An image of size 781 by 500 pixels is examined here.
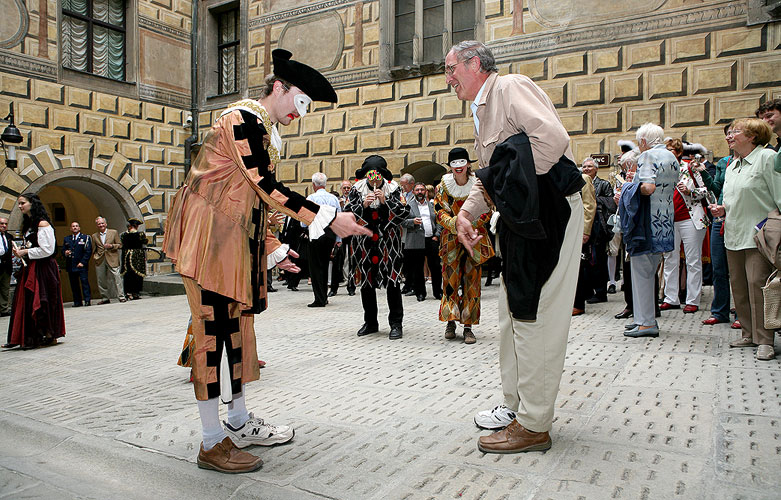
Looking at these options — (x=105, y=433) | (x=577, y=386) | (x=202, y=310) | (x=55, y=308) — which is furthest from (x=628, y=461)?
(x=55, y=308)

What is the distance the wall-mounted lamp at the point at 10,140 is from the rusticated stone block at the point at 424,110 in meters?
8.14

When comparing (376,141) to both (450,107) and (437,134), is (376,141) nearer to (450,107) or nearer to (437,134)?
(437,134)

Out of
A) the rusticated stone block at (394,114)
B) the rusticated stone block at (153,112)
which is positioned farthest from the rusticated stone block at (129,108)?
the rusticated stone block at (394,114)

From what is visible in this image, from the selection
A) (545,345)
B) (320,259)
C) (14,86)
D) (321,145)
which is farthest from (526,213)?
(14,86)

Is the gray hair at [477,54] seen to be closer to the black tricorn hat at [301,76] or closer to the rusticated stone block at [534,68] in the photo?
the black tricorn hat at [301,76]

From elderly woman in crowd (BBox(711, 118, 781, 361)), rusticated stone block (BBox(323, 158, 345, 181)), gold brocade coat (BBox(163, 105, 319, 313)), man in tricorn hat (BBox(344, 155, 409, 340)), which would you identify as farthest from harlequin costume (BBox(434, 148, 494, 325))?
rusticated stone block (BBox(323, 158, 345, 181))

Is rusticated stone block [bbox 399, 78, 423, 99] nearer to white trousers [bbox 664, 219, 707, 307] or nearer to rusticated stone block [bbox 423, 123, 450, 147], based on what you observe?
rusticated stone block [bbox 423, 123, 450, 147]

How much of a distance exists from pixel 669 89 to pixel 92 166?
41.4 feet

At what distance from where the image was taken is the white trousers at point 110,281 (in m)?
12.4

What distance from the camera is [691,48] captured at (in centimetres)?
991

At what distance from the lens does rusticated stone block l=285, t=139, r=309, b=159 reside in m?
14.4

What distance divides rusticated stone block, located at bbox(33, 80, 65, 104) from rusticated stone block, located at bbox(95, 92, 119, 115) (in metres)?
0.83

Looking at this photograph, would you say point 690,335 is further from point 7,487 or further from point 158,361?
point 7,487

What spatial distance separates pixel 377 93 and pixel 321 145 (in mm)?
1926
